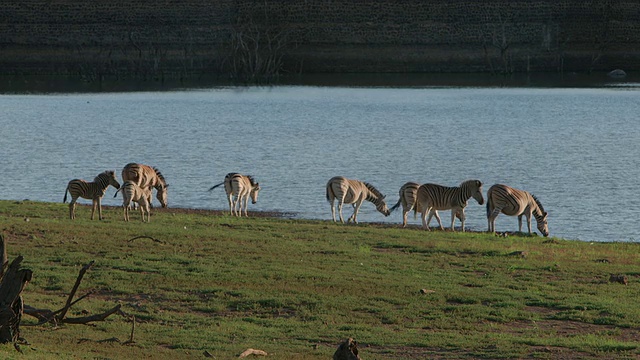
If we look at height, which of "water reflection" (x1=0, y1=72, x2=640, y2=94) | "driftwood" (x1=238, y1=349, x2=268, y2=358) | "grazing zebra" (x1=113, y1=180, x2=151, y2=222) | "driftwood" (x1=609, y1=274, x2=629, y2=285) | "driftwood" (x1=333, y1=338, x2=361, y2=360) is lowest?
"driftwood" (x1=238, y1=349, x2=268, y2=358)

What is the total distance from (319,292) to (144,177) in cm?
1045

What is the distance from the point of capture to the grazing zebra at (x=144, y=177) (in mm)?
24844

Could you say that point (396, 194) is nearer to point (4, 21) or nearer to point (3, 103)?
point (3, 103)

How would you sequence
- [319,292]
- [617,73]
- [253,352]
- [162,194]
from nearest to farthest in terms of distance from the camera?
1. [253,352]
2. [319,292]
3. [162,194]
4. [617,73]

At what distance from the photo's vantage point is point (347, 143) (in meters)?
54.2

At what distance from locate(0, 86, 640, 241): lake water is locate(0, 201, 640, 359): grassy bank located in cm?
865

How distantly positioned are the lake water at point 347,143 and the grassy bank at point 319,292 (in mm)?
8648

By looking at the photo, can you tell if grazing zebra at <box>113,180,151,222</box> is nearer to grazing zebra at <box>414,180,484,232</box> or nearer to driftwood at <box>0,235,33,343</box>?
grazing zebra at <box>414,180,484,232</box>

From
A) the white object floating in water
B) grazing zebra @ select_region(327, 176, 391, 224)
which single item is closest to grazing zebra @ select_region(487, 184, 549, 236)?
grazing zebra @ select_region(327, 176, 391, 224)

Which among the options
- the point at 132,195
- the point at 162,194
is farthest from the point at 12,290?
the point at 162,194

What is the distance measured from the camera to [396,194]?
3512cm

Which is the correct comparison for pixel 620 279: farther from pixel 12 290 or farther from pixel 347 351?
pixel 12 290

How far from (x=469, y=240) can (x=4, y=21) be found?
Result: 81956 millimetres

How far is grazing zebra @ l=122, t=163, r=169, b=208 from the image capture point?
81.5ft
